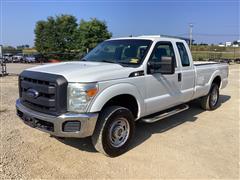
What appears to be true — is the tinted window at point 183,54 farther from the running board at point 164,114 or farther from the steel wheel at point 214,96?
the steel wheel at point 214,96

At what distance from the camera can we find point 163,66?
429cm

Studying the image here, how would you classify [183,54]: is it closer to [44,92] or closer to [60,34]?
[44,92]

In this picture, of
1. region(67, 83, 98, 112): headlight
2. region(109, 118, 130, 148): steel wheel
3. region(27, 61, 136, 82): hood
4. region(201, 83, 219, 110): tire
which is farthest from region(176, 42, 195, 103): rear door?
region(67, 83, 98, 112): headlight

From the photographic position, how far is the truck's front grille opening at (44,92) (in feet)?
11.1

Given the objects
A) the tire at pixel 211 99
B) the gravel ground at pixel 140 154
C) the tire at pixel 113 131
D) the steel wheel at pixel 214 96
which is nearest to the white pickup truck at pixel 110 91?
the tire at pixel 113 131

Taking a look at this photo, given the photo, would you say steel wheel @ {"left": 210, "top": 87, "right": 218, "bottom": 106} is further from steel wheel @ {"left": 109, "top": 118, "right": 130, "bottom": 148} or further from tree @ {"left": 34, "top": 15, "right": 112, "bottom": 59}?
tree @ {"left": 34, "top": 15, "right": 112, "bottom": 59}

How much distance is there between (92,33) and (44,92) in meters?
31.6

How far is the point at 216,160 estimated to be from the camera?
390 cm

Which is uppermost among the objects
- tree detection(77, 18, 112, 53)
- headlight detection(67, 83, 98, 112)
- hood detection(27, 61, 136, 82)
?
tree detection(77, 18, 112, 53)

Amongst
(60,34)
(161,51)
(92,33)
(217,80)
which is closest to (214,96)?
(217,80)

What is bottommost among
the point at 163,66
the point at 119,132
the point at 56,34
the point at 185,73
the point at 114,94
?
the point at 119,132

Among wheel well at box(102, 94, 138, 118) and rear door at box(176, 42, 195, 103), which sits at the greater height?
rear door at box(176, 42, 195, 103)

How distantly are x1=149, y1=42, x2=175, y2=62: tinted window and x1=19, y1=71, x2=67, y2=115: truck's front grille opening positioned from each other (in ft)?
6.25

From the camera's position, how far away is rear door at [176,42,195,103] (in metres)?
5.37
